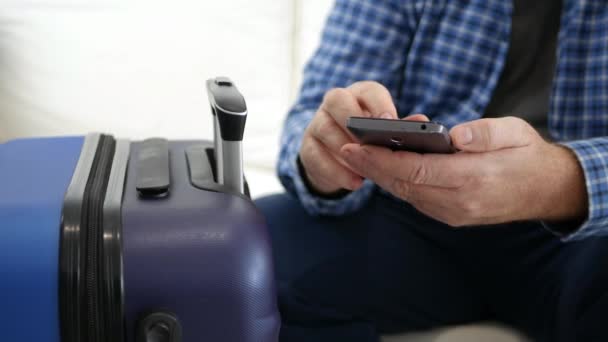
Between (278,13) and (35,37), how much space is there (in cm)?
38

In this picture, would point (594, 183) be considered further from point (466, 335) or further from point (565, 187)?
point (466, 335)

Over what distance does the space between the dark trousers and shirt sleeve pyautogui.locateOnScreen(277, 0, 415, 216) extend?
5cm

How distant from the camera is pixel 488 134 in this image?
49cm

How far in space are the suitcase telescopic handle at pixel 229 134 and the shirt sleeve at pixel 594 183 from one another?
1.04 ft

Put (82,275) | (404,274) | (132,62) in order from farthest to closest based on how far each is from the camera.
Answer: (132,62) < (404,274) < (82,275)

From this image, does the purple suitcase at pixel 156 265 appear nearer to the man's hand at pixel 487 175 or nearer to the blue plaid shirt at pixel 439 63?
the man's hand at pixel 487 175

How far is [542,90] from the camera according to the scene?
74 cm

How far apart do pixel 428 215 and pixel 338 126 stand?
132 mm

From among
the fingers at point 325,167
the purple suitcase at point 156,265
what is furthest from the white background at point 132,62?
the purple suitcase at point 156,265

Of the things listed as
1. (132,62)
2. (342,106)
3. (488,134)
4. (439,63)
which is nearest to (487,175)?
(488,134)

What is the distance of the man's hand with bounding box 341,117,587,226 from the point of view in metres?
0.49

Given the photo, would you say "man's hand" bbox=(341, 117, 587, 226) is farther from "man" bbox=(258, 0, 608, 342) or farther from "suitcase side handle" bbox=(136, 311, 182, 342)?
"suitcase side handle" bbox=(136, 311, 182, 342)

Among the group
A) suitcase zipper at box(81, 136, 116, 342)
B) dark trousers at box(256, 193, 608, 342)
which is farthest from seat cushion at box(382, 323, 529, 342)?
suitcase zipper at box(81, 136, 116, 342)

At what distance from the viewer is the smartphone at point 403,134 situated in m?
0.42
